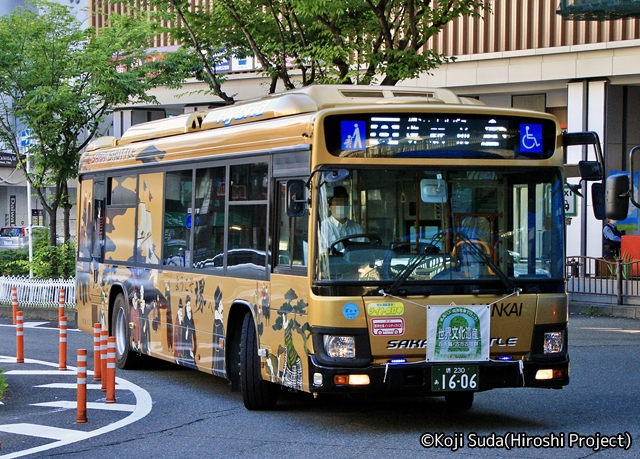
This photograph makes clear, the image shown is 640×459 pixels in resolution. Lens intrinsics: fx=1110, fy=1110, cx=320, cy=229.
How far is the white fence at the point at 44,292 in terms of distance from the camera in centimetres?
2631

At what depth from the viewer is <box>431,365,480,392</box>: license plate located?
9.48 m

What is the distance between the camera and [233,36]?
23.3m

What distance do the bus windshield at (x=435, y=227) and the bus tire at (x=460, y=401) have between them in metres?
1.89

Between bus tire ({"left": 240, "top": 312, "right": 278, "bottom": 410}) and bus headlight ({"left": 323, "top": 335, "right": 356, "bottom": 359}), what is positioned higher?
bus headlight ({"left": 323, "top": 335, "right": 356, "bottom": 359})

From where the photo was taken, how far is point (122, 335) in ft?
50.1

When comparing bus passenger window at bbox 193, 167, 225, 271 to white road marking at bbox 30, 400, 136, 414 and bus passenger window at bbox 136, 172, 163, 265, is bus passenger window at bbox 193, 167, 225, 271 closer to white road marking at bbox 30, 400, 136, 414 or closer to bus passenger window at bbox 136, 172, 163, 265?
bus passenger window at bbox 136, 172, 163, 265

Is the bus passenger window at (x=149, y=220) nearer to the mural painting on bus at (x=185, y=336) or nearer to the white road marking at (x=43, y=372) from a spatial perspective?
the mural painting on bus at (x=185, y=336)

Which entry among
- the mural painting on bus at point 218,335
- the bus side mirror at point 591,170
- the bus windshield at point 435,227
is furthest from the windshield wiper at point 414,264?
the mural painting on bus at point 218,335

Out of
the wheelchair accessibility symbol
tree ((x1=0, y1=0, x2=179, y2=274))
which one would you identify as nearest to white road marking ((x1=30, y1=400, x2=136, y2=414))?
the wheelchair accessibility symbol

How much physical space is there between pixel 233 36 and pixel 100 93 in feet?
22.0

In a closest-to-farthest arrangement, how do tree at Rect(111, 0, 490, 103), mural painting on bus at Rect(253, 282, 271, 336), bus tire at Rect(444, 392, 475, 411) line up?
mural painting on bus at Rect(253, 282, 271, 336)
bus tire at Rect(444, 392, 475, 411)
tree at Rect(111, 0, 490, 103)

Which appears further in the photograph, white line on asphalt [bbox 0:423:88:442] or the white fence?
the white fence

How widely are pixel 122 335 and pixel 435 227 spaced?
700 cm

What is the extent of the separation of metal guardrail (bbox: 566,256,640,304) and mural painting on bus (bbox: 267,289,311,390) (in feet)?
46.1
